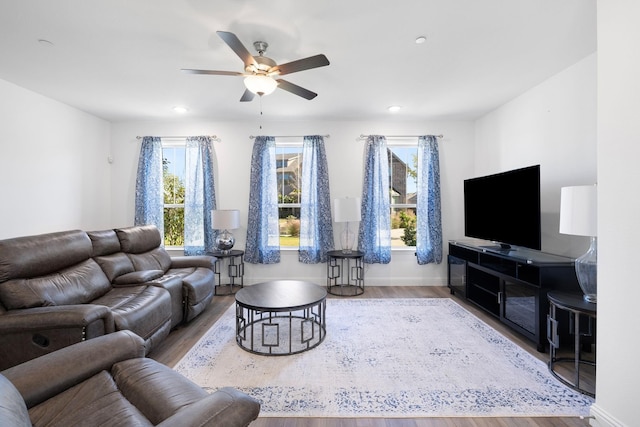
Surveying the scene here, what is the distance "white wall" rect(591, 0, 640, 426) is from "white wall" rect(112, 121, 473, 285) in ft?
9.53

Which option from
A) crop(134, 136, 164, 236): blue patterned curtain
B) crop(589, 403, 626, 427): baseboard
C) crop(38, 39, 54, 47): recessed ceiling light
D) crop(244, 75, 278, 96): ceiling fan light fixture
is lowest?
crop(589, 403, 626, 427): baseboard

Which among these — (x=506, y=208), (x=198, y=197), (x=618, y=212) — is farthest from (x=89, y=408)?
(x=506, y=208)

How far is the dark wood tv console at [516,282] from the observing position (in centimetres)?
247

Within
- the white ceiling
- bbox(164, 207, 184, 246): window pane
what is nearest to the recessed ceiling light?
the white ceiling

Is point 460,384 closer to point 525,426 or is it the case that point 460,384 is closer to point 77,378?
point 525,426

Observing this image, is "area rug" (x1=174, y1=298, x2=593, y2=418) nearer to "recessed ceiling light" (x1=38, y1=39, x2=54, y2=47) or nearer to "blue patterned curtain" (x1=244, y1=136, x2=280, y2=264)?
"blue patterned curtain" (x1=244, y1=136, x2=280, y2=264)

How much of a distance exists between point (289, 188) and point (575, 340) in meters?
3.80

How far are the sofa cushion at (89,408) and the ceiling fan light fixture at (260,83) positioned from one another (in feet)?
7.24

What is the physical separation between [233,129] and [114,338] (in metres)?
3.64

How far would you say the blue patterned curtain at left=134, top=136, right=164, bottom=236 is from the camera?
14.4ft

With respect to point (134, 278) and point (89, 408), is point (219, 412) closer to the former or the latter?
point (89, 408)

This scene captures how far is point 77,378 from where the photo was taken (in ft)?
4.35

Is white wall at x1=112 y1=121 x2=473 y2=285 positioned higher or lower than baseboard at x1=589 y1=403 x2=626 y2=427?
higher

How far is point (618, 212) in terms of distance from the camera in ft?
5.09
